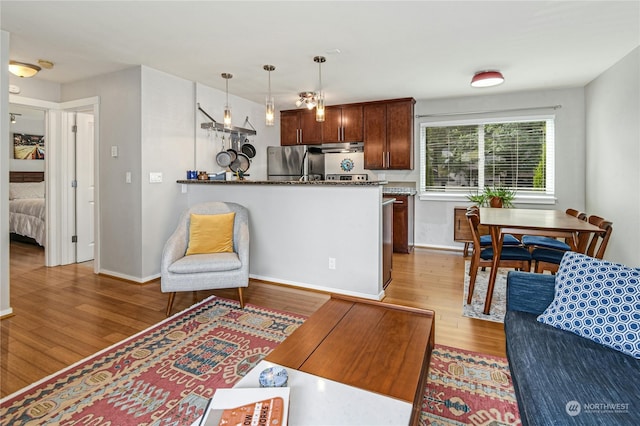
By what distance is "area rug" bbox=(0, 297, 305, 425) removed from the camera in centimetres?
163

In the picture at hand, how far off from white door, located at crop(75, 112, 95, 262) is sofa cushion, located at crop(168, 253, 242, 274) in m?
2.57

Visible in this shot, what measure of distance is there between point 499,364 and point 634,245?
7.61ft

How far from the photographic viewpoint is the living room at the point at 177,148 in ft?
11.3

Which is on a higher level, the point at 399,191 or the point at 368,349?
the point at 399,191

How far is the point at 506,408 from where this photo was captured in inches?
65.5

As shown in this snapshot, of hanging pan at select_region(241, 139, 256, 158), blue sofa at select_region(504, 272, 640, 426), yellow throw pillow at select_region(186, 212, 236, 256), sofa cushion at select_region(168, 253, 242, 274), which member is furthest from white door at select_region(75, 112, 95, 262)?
blue sofa at select_region(504, 272, 640, 426)

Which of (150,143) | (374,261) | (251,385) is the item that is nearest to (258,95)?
(150,143)

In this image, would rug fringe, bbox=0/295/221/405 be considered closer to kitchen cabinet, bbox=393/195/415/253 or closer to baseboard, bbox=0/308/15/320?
baseboard, bbox=0/308/15/320

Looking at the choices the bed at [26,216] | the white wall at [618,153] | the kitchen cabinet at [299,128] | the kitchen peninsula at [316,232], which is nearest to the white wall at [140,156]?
the kitchen peninsula at [316,232]

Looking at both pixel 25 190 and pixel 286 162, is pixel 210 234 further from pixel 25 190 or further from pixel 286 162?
pixel 25 190

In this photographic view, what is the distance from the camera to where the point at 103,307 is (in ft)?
9.86

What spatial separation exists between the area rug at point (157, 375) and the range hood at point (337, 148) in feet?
12.2

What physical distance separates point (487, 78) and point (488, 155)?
169cm

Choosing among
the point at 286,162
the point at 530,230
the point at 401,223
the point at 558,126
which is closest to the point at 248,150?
the point at 286,162
